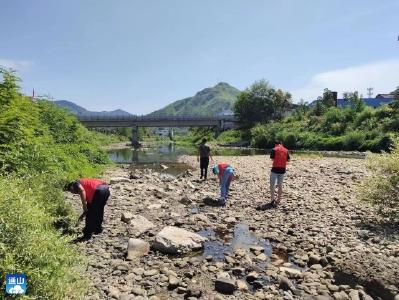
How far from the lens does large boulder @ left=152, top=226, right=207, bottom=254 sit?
9.56 metres

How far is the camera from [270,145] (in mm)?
70625

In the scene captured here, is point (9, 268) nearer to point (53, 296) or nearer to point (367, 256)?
point (53, 296)

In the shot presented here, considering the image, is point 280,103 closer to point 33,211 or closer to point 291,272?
point 291,272

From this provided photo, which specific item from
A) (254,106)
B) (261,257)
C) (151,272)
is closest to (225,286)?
(151,272)

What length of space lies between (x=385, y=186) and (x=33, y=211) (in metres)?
9.67

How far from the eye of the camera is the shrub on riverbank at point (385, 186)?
36.4ft

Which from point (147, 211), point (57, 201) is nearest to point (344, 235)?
point (147, 211)

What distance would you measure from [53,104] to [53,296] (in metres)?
24.4

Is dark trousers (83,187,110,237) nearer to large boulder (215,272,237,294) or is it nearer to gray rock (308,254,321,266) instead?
large boulder (215,272,237,294)

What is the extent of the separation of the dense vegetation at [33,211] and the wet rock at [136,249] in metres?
1.60

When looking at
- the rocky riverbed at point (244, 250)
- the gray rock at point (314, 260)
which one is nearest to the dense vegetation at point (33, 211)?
the rocky riverbed at point (244, 250)

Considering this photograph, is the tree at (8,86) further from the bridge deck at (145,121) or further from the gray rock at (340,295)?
the bridge deck at (145,121)

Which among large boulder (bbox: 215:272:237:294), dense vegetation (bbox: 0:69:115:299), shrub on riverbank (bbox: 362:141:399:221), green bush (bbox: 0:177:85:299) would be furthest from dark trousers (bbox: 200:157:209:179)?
green bush (bbox: 0:177:85:299)

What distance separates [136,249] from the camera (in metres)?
9.29
